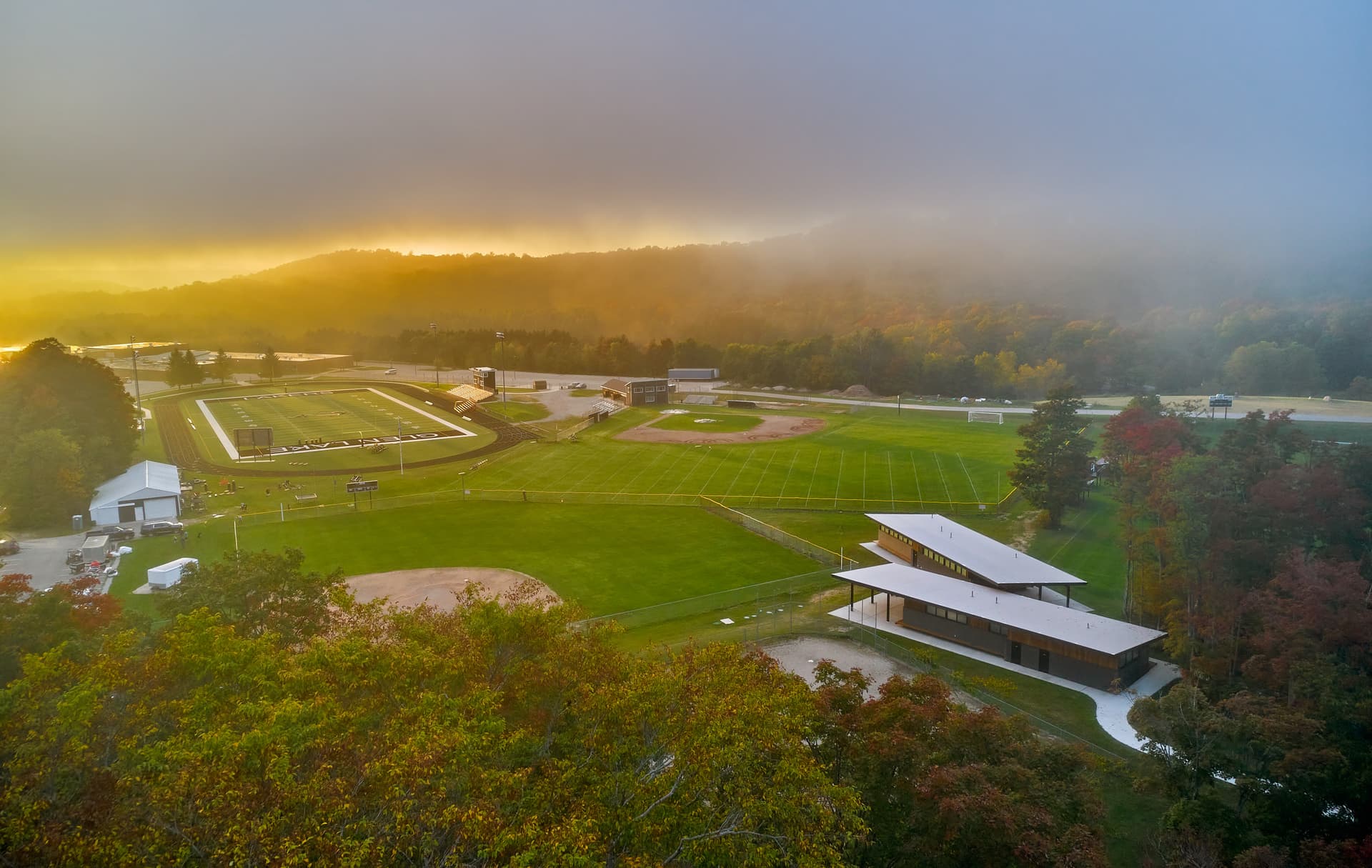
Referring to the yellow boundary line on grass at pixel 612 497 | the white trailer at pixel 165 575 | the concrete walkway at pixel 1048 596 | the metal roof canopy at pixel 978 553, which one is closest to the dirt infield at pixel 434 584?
the white trailer at pixel 165 575

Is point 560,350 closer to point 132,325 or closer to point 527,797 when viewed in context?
point 132,325

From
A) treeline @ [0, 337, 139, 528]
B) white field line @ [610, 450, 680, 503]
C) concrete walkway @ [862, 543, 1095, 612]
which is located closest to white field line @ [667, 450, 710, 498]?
white field line @ [610, 450, 680, 503]

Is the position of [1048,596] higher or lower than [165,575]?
lower

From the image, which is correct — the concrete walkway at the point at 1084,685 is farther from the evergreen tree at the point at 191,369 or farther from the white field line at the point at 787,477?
the evergreen tree at the point at 191,369

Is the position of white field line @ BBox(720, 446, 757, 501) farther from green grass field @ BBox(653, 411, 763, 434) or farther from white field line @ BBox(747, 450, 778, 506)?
green grass field @ BBox(653, 411, 763, 434)

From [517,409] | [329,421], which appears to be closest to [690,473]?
[517,409]

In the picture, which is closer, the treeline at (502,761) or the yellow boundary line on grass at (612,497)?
the treeline at (502,761)

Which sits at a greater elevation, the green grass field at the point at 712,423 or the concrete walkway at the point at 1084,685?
the green grass field at the point at 712,423

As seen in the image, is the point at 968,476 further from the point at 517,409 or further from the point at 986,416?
the point at 517,409
